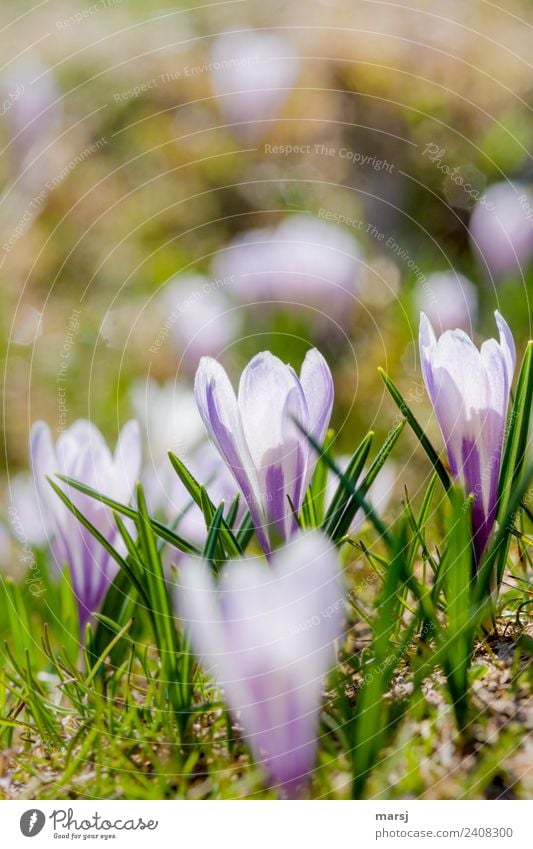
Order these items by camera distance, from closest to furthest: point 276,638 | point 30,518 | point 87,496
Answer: point 276,638 < point 87,496 < point 30,518

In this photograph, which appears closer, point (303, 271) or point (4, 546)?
point (4, 546)

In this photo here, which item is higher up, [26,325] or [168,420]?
[26,325]

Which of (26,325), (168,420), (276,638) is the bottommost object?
(276,638)

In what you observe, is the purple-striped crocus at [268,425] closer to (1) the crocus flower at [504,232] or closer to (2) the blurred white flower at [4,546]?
(2) the blurred white flower at [4,546]

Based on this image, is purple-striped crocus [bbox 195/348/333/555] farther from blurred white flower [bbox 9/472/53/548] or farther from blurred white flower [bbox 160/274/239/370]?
blurred white flower [bbox 160/274/239/370]

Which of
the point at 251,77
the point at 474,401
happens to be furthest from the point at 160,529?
the point at 251,77

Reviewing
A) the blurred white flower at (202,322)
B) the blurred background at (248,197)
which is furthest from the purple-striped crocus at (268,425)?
the blurred white flower at (202,322)

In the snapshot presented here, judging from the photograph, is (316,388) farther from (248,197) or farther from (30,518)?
(248,197)
